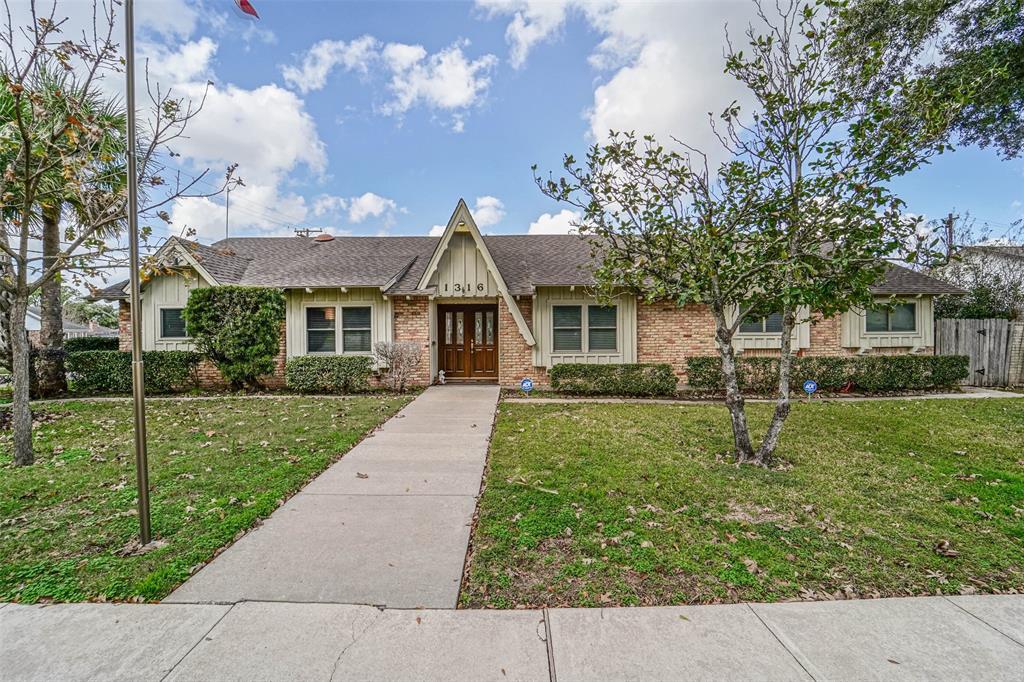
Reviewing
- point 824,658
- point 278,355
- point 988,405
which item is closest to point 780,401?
point 824,658

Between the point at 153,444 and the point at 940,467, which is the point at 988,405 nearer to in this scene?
the point at 940,467

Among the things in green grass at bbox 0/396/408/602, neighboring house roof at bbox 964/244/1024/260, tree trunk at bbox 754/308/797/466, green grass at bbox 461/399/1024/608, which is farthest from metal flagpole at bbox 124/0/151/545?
neighboring house roof at bbox 964/244/1024/260

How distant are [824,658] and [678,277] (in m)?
4.39

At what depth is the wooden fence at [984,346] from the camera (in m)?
12.1

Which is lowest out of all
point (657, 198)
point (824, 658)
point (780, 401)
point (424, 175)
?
point (824, 658)

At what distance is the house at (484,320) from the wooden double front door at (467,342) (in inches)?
1.2

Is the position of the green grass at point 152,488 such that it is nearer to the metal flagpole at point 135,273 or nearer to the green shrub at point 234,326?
the metal flagpole at point 135,273

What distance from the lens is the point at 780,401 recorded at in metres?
5.56

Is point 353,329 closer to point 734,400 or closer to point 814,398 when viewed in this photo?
point 734,400

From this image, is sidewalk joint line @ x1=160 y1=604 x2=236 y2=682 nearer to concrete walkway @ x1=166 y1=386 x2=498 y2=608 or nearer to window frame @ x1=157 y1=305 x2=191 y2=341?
concrete walkway @ x1=166 y1=386 x2=498 y2=608

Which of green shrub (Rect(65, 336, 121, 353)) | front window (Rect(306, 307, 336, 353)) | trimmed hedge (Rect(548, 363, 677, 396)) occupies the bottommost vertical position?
trimmed hedge (Rect(548, 363, 677, 396))

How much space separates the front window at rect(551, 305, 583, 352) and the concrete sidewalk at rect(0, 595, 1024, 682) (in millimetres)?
9348

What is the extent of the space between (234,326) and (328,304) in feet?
7.63

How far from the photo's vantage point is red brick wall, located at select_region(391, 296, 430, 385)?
11789mm
